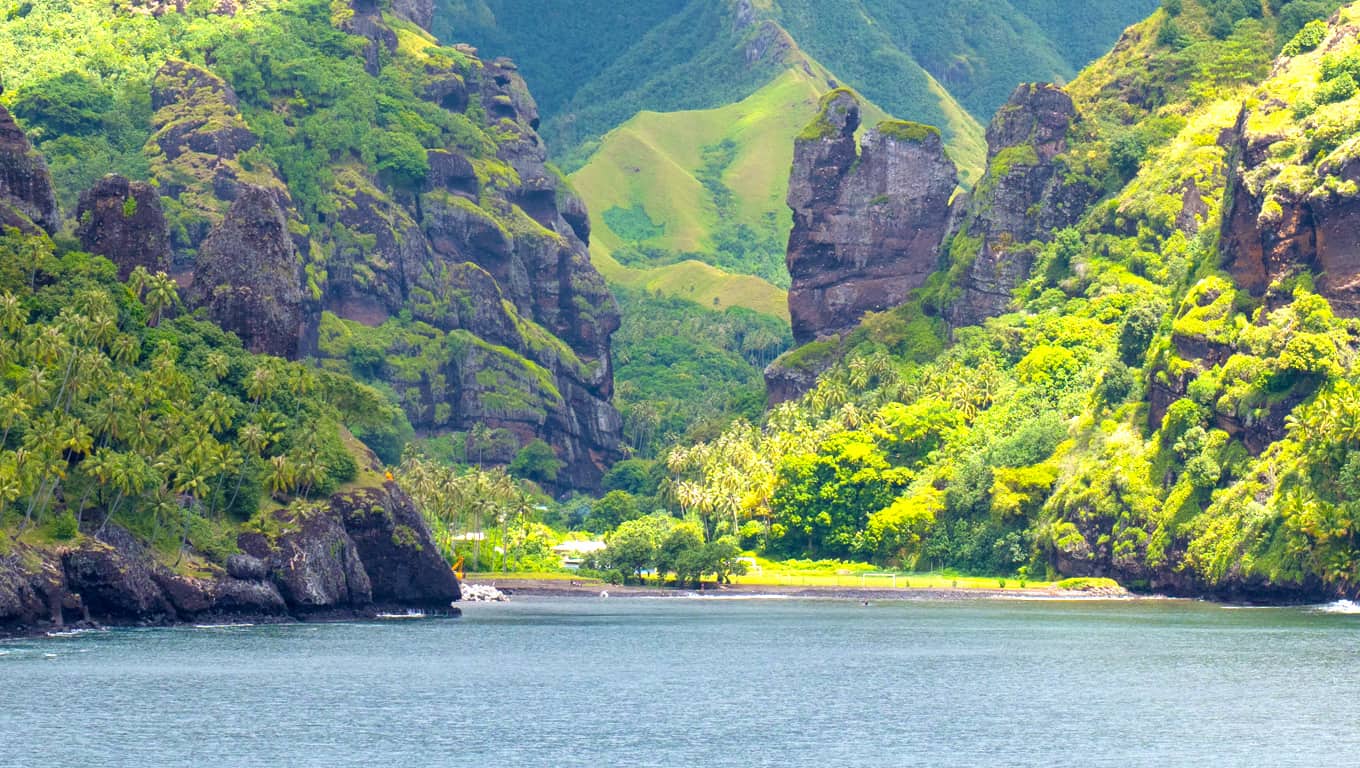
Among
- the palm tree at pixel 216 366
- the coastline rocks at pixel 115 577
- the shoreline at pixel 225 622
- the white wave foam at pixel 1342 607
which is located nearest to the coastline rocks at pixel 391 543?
the shoreline at pixel 225 622

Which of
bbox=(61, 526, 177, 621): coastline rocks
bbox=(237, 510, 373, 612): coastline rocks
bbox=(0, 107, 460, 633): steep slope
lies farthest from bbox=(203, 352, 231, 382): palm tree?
bbox=(61, 526, 177, 621): coastline rocks

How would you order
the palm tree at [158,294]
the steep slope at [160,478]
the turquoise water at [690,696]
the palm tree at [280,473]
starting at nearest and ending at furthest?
1. the turquoise water at [690,696]
2. the steep slope at [160,478]
3. the palm tree at [280,473]
4. the palm tree at [158,294]

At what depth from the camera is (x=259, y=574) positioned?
178 meters

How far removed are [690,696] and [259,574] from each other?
5598 centimetres

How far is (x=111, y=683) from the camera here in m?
132

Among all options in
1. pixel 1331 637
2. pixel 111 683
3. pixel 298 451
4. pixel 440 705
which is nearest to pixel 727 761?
pixel 440 705

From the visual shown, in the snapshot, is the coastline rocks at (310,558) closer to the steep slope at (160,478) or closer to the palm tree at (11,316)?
the steep slope at (160,478)

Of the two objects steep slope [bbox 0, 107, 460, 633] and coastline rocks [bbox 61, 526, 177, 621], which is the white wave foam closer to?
steep slope [bbox 0, 107, 460, 633]

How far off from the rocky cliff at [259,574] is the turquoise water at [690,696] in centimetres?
342

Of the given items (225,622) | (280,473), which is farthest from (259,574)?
(280,473)

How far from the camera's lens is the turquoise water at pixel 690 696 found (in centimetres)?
10875

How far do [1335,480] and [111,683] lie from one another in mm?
113928

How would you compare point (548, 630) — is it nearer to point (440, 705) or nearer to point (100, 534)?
point (100, 534)

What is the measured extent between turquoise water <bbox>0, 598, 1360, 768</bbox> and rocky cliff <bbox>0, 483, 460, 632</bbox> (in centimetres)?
342
